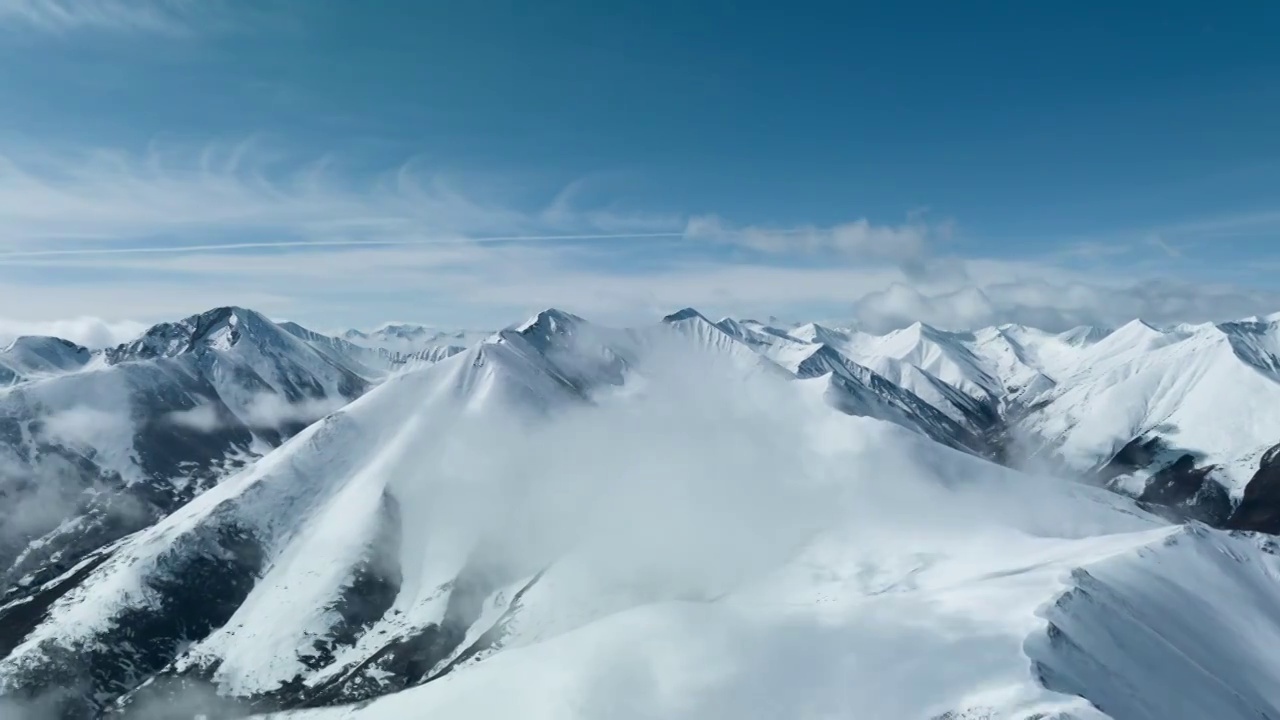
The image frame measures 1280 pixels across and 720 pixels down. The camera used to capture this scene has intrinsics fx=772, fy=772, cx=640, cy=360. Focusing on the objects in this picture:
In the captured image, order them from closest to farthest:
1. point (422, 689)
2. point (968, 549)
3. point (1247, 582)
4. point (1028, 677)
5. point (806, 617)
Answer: point (1028, 677) < point (806, 617) < point (422, 689) < point (1247, 582) < point (968, 549)

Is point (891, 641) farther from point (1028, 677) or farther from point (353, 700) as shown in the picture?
point (353, 700)

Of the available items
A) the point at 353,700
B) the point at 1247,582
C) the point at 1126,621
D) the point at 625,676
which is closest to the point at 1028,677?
the point at 1126,621

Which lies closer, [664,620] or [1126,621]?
[1126,621]

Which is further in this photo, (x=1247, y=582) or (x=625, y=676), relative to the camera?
(x=1247, y=582)

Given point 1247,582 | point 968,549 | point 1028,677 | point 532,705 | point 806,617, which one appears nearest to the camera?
point 1028,677

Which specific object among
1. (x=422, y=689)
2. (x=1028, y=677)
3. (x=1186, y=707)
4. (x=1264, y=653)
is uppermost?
(x=1028, y=677)

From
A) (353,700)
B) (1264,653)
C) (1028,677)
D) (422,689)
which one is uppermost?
(1028,677)

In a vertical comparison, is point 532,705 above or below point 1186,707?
below

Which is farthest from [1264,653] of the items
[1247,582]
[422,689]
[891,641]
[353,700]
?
[353,700]

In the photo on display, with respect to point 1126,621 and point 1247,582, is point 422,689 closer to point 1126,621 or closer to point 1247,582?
point 1126,621
